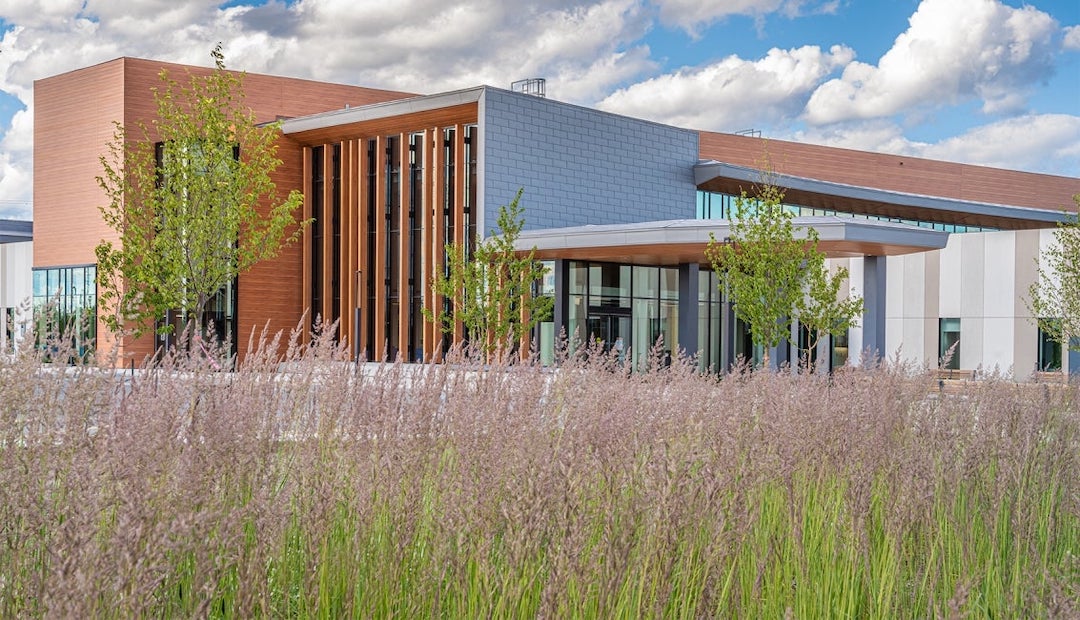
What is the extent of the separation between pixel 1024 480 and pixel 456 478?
264 centimetres

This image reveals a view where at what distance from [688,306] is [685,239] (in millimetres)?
4941

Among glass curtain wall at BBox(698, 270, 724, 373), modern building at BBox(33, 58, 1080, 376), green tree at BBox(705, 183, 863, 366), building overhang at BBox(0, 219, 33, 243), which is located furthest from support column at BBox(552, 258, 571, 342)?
building overhang at BBox(0, 219, 33, 243)

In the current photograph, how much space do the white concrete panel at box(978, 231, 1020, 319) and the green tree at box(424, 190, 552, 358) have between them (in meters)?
14.7

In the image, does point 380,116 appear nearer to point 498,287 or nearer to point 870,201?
point 498,287

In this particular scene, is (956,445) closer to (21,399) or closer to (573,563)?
(573,563)

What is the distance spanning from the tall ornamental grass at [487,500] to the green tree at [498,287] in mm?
19966

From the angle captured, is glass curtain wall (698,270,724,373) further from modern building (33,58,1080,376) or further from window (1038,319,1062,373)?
window (1038,319,1062,373)

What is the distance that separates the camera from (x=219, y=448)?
3289mm

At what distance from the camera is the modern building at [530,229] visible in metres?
27.1

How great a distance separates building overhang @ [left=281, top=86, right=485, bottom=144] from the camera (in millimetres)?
28373

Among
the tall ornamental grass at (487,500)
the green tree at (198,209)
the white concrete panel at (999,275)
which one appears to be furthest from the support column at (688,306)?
the tall ornamental grass at (487,500)

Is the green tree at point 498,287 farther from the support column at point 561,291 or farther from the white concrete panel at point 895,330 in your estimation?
the white concrete panel at point 895,330

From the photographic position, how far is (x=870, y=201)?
4056 centimetres

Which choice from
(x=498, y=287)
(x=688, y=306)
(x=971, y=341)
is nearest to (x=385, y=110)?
(x=498, y=287)
